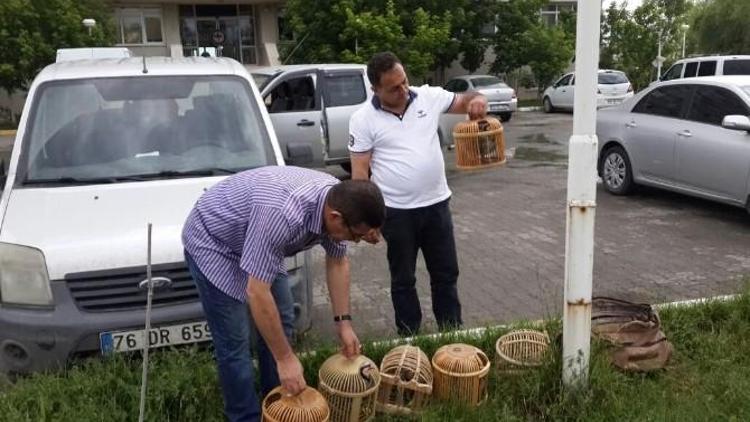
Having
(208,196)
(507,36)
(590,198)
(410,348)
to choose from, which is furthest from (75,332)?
(507,36)

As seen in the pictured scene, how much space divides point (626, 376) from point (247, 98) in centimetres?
308

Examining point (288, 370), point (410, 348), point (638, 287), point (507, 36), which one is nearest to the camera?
point (288, 370)

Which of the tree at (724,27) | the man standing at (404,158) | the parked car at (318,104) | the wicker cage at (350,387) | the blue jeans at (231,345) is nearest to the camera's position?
the blue jeans at (231,345)

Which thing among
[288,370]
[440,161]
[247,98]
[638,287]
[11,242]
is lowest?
[638,287]

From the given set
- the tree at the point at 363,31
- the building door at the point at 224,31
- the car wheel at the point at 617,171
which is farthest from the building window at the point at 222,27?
the car wheel at the point at 617,171

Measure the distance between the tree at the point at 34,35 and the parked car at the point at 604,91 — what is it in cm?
1506

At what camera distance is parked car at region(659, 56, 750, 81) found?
1609 centimetres

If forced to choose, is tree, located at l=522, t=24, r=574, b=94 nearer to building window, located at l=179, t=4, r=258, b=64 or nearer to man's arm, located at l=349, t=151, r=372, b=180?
building window, located at l=179, t=4, r=258, b=64

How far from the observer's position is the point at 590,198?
3352mm

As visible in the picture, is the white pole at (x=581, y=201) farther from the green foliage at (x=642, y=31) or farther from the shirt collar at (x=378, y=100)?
the green foliage at (x=642, y=31)

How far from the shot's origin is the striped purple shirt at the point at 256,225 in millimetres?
2617

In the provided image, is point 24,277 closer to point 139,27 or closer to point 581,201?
point 581,201

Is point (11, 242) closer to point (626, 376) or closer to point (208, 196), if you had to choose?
point (208, 196)

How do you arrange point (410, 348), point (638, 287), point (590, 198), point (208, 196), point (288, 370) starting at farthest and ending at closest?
point (638, 287)
point (410, 348)
point (590, 198)
point (208, 196)
point (288, 370)
